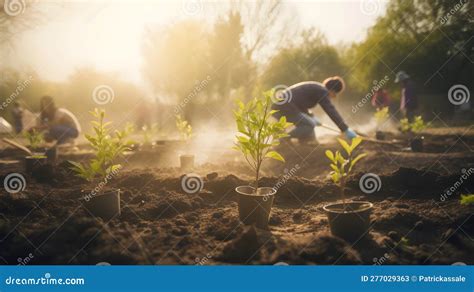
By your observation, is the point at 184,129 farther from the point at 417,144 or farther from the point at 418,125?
the point at 418,125

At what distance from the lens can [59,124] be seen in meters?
9.86

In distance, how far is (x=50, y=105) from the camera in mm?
9445

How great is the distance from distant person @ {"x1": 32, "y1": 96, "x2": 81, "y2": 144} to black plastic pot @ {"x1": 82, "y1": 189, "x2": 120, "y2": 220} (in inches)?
293

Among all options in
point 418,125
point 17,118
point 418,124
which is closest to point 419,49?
point 418,125

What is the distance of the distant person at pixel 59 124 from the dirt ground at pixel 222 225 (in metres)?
5.17

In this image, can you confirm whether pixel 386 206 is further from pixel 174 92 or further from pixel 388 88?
pixel 174 92

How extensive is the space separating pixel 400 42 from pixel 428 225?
15.8 m

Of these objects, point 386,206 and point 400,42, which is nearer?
point 386,206

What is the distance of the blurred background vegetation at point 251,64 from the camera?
1306cm

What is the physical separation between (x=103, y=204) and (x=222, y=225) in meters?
1.28

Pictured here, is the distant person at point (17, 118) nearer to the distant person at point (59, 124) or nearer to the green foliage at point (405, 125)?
the distant person at point (59, 124)

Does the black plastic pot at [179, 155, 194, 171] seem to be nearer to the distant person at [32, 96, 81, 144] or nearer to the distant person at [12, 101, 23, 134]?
the distant person at [32, 96, 81, 144]

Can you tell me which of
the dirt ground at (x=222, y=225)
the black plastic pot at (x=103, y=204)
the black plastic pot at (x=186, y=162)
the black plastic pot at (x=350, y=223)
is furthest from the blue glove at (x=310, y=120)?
the black plastic pot at (x=103, y=204)

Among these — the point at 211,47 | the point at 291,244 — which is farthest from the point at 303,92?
the point at 211,47
